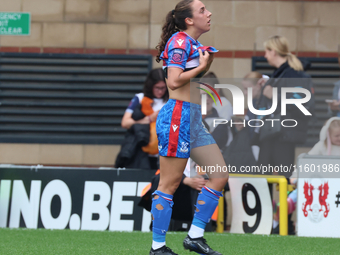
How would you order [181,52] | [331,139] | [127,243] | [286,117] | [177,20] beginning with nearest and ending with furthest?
1. [181,52]
2. [177,20]
3. [127,243]
4. [331,139]
5. [286,117]

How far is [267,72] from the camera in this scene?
988cm

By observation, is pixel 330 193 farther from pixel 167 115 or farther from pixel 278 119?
pixel 167 115

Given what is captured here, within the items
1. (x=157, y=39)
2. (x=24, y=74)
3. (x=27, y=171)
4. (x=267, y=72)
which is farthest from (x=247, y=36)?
(x=27, y=171)

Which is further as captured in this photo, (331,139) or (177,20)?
(331,139)

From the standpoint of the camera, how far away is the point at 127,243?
5.72m

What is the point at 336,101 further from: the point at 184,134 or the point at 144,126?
the point at 184,134

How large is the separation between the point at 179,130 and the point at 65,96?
6.23 meters

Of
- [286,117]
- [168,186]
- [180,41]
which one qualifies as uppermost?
[180,41]

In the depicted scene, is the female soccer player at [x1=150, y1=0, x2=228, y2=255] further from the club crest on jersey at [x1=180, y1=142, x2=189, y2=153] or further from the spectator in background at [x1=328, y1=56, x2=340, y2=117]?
the spectator in background at [x1=328, y1=56, x2=340, y2=117]

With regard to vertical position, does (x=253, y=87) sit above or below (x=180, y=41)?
below

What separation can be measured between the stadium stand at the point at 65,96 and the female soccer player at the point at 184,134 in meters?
5.72

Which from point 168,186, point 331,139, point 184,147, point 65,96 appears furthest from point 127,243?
point 65,96

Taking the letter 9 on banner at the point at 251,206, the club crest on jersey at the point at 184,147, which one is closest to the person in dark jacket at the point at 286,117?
the letter 9 on banner at the point at 251,206

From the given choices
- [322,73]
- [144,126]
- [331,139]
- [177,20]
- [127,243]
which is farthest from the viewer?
[322,73]
